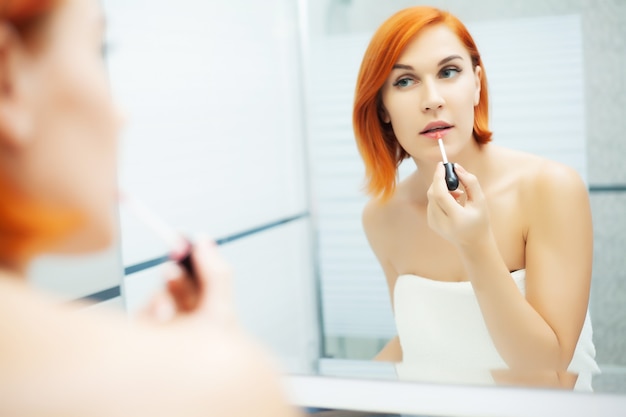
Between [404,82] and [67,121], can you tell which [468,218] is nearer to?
[404,82]

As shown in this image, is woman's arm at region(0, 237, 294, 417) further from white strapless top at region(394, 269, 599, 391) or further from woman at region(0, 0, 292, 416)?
white strapless top at region(394, 269, 599, 391)

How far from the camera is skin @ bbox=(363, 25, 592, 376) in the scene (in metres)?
0.97

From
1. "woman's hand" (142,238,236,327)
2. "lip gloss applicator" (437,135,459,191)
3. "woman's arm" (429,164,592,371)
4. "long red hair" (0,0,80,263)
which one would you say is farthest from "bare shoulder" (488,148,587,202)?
"long red hair" (0,0,80,263)

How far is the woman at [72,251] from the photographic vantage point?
291 mm

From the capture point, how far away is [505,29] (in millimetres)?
1029

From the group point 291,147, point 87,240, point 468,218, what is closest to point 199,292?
point 87,240

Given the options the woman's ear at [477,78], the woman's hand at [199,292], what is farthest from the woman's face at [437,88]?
the woman's hand at [199,292]

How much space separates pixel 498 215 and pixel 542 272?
4.5 inches

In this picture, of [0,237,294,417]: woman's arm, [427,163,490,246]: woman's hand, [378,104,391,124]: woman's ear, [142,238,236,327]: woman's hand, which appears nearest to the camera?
[0,237,294,417]: woman's arm

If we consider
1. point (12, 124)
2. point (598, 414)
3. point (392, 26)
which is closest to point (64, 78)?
point (12, 124)

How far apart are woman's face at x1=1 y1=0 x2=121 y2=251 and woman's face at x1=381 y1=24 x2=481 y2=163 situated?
723mm

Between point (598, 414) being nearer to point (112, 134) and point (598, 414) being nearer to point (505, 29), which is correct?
point (505, 29)

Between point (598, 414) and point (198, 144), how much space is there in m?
0.87

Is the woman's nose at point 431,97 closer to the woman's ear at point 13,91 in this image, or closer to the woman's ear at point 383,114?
the woman's ear at point 383,114
